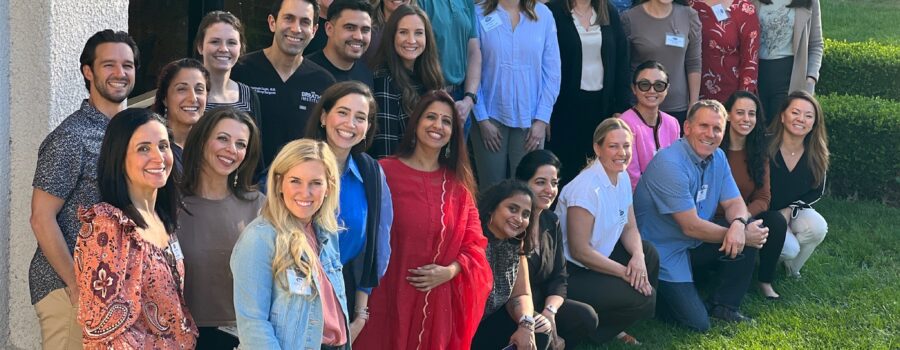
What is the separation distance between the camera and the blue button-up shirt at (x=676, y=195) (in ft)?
22.4

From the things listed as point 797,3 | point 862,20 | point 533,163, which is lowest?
point 533,163

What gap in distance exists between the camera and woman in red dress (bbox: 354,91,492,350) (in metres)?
5.21

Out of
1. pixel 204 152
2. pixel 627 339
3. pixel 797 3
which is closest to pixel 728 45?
pixel 797 3

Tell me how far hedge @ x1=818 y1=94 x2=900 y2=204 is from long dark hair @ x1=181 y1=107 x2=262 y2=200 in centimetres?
599

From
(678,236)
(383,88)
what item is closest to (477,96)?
(383,88)

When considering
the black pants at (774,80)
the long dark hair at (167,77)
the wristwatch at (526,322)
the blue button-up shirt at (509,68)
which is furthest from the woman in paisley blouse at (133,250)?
the black pants at (774,80)

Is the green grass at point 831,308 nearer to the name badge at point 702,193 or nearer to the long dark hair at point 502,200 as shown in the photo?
the name badge at point 702,193

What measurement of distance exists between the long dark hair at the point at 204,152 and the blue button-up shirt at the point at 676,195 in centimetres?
299

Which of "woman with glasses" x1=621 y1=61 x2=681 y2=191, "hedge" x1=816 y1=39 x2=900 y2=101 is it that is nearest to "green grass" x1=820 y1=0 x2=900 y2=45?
"hedge" x1=816 y1=39 x2=900 y2=101

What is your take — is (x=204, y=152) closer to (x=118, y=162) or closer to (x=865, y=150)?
(x=118, y=162)

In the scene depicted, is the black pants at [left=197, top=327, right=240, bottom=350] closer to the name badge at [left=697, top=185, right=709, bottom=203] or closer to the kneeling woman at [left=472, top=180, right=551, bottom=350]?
the kneeling woman at [left=472, top=180, right=551, bottom=350]

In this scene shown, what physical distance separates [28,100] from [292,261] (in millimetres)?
1559

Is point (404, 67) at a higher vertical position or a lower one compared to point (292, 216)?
higher

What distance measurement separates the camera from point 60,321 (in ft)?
13.7
